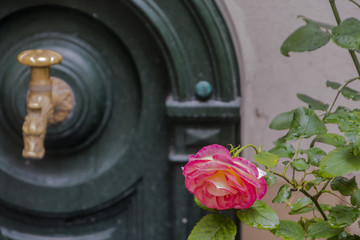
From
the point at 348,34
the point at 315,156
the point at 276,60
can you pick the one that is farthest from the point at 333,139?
the point at 276,60

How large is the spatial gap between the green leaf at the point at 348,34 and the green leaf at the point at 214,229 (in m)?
0.28

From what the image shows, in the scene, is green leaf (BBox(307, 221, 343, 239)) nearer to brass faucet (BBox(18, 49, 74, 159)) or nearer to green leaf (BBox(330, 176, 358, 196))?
green leaf (BBox(330, 176, 358, 196))

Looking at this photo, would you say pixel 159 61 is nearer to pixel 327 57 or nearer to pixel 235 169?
pixel 327 57

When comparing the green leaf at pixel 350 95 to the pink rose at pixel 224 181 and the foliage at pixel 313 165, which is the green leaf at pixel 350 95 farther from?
the pink rose at pixel 224 181

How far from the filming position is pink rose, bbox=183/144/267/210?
57 centimetres

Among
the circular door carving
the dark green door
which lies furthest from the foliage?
the circular door carving

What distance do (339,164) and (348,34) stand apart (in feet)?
0.65

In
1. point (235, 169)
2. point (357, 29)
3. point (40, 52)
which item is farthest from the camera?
point (40, 52)

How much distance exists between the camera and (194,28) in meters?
0.97

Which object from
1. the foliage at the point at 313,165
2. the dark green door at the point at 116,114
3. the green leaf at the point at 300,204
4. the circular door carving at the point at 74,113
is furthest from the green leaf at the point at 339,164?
the circular door carving at the point at 74,113

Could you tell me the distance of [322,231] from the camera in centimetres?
70

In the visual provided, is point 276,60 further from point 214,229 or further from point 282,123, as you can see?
point 214,229

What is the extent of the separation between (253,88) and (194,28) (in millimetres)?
232

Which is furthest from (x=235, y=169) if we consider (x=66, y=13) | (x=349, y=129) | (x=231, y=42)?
(x=66, y=13)
